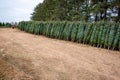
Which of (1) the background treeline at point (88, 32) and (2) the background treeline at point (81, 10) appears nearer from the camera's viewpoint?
(1) the background treeline at point (88, 32)

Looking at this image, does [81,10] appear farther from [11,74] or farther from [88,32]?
[11,74]

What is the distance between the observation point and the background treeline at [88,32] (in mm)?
22109

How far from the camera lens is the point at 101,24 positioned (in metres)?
23.8

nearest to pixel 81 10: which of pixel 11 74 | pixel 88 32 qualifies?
pixel 88 32

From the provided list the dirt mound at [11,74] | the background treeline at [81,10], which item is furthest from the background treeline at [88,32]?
the dirt mound at [11,74]

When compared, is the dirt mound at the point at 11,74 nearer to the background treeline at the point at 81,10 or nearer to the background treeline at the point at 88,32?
the background treeline at the point at 88,32

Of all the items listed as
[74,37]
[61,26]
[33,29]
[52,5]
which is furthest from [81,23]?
[52,5]

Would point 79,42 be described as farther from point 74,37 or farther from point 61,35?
point 61,35

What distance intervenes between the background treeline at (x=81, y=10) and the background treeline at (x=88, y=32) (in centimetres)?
675

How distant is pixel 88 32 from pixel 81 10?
53.6ft

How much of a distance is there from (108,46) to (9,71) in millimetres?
14524

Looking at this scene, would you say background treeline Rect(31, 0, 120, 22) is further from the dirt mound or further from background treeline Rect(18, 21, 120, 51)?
the dirt mound

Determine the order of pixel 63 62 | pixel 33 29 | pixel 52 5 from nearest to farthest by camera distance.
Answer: pixel 63 62 < pixel 33 29 < pixel 52 5

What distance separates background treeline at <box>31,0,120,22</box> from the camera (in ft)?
109
